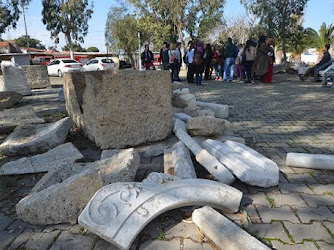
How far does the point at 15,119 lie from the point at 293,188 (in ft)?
14.4

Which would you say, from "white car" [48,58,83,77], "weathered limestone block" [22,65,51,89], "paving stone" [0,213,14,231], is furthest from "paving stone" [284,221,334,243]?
"white car" [48,58,83,77]

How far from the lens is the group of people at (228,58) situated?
10272 mm

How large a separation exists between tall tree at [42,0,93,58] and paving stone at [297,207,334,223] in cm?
3196

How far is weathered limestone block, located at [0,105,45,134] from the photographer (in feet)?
14.7

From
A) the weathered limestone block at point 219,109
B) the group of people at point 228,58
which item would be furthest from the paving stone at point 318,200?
the group of people at point 228,58

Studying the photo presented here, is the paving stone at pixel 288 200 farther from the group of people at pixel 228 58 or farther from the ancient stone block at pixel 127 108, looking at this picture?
the group of people at pixel 228 58

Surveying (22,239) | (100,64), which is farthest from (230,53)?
(100,64)

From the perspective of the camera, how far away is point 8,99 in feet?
22.5

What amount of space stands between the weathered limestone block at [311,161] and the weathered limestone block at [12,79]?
8582mm

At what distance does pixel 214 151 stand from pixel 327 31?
37206mm

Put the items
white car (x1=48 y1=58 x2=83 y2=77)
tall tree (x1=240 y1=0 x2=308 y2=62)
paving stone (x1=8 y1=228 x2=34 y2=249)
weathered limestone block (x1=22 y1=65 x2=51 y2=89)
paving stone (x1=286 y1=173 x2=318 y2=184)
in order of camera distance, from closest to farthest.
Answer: paving stone (x1=8 y1=228 x2=34 y2=249), paving stone (x1=286 y1=173 x2=318 y2=184), weathered limestone block (x1=22 y1=65 x2=51 y2=89), white car (x1=48 y1=58 x2=83 y2=77), tall tree (x1=240 y1=0 x2=308 y2=62)

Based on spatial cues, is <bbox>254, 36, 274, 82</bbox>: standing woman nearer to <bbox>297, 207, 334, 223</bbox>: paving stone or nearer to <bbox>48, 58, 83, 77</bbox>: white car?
<bbox>297, 207, 334, 223</bbox>: paving stone

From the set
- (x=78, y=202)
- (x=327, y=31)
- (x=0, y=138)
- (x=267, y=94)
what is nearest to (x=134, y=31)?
(x=327, y=31)

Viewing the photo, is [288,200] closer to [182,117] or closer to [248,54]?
[182,117]
